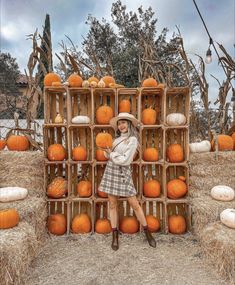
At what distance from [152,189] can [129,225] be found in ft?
2.03

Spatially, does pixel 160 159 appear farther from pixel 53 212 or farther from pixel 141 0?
pixel 141 0

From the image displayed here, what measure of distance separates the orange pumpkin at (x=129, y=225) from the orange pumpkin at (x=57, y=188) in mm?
974

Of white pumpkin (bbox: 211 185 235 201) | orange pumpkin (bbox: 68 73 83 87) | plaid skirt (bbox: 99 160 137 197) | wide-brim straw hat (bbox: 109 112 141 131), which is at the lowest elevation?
white pumpkin (bbox: 211 185 235 201)

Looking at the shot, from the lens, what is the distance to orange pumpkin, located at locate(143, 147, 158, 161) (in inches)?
163

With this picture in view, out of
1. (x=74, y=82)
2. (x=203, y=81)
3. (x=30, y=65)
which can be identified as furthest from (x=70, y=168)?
(x=203, y=81)

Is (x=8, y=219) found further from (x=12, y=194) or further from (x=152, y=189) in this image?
(x=152, y=189)

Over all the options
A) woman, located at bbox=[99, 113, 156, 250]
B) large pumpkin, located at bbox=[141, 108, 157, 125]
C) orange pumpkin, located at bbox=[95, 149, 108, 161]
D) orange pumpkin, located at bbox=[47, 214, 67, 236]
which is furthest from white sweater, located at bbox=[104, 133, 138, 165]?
orange pumpkin, located at bbox=[47, 214, 67, 236]

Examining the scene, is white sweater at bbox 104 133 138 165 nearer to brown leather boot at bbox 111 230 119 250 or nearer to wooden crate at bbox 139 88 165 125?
wooden crate at bbox 139 88 165 125

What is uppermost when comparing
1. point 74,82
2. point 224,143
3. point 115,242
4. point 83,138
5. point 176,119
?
point 74,82

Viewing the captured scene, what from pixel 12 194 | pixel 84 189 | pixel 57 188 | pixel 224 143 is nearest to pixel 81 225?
pixel 84 189

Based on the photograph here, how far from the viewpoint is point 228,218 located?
3.18 m

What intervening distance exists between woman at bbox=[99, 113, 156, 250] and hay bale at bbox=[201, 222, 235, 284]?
80 centimetres

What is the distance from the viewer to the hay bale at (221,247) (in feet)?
9.20

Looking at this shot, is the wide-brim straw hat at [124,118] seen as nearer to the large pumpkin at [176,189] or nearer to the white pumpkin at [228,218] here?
the large pumpkin at [176,189]
